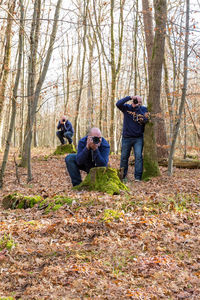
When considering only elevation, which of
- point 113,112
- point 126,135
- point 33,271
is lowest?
point 33,271

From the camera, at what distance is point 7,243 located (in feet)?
11.1

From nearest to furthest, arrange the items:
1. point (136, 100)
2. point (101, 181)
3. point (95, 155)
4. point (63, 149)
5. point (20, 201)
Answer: point (20, 201) → point (101, 181) → point (95, 155) → point (136, 100) → point (63, 149)

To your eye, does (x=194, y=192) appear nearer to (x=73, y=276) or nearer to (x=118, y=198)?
(x=118, y=198)

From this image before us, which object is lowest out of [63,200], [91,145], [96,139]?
[63,200]

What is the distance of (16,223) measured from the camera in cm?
406

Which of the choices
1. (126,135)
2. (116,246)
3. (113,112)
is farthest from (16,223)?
(113,112)

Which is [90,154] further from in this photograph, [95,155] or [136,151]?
[136,151]

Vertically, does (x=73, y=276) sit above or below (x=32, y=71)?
below

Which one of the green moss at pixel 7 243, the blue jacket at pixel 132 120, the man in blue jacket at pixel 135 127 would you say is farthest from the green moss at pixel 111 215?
the blue jacket at pixel 132 120

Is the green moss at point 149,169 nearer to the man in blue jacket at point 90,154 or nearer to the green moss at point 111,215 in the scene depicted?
the man in blue jacket at point 90,154

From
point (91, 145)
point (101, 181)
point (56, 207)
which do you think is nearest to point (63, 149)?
point (91, 145)

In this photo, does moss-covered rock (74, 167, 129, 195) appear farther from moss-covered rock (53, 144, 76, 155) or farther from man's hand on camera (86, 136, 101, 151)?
moss-covered rock (53, 144, 76, 155)

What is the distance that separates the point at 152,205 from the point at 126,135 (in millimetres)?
3250

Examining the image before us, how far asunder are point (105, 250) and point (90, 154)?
9.39ft
